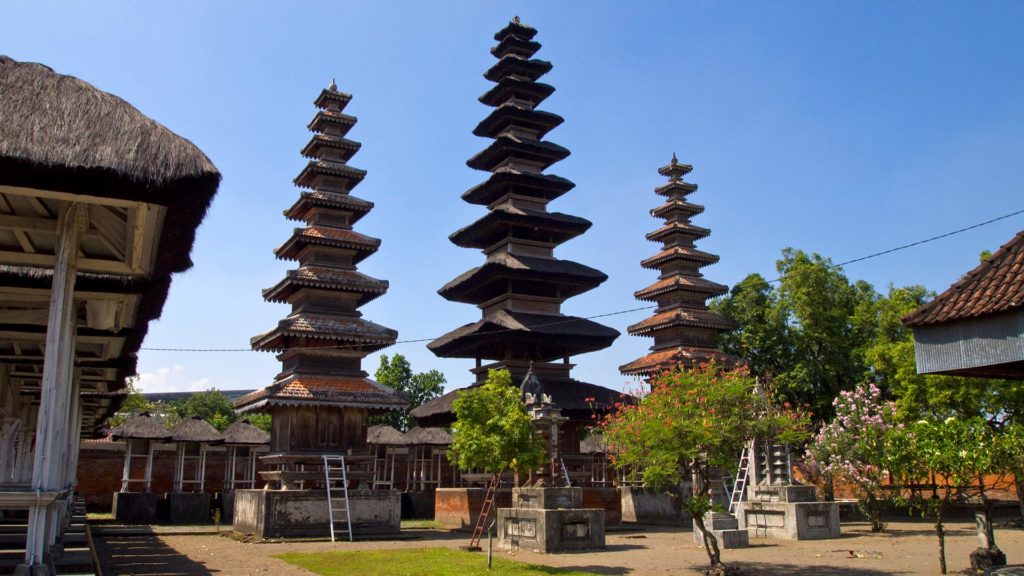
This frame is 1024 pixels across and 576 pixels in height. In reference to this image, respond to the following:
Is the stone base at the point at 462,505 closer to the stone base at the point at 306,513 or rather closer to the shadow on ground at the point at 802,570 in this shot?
the stone base at the point at 306,513

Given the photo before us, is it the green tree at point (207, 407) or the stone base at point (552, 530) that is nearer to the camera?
the stone base at point (552, 530)

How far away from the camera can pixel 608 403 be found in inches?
1195

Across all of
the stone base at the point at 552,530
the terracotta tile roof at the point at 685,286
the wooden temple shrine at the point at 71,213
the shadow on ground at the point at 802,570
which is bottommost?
the shadow on ground at the point at 802,570

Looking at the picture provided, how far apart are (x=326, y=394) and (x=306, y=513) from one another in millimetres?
3883

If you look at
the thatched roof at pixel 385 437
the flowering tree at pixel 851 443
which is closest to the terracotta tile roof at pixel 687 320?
the flowering tree at pixel 851 443

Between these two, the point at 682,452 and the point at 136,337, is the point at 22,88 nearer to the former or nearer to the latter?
the point at 136,337

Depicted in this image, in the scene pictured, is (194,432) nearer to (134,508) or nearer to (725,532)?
(134,508)

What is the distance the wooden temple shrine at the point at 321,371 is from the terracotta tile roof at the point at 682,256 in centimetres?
1673

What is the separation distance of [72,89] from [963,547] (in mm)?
18798

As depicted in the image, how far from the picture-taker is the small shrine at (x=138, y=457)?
2898 centimetres

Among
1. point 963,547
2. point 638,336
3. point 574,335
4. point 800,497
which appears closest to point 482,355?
point 574,335

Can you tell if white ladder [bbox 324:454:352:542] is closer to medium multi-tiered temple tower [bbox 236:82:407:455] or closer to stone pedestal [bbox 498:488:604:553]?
medium multi-tiered temple tower [bbox 236:82:407:455]

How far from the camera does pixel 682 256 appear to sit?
39.4 metres

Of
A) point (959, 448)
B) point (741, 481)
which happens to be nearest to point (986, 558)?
point (959, 448)
